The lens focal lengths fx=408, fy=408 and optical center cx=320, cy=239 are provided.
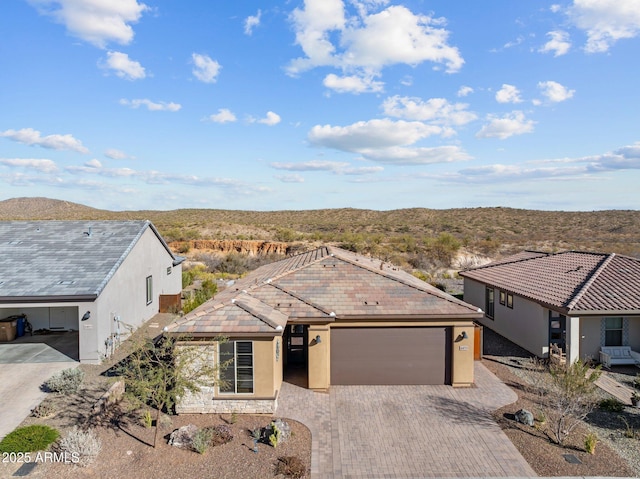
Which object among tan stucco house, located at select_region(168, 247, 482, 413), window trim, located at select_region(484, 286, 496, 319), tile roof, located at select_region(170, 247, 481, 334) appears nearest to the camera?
tile roof, located at select_region(170, 247, 481, 334)

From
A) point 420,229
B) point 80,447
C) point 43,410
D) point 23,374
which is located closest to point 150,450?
point 80,447

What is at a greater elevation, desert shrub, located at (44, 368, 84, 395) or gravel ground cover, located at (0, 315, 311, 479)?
desert shrub, located at (44, 368, 84, 395)

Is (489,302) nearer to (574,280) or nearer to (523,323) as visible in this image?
(523,323)

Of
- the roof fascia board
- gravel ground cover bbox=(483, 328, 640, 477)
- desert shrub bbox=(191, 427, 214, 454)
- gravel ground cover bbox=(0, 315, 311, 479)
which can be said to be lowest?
gravel ground cover bbox=(483, 328, 640, 477)

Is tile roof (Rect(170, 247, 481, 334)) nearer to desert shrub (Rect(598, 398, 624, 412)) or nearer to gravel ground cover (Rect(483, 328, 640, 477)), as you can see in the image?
gravel ground cover (Rect(483, 328, 640, 477))

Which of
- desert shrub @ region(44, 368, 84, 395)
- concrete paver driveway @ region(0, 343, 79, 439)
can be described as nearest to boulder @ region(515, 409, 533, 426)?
desert shrub @ region(44, 368, 84, 395)

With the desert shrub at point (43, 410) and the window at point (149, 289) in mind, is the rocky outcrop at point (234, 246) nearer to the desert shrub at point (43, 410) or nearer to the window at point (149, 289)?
the window at point (149, 289)
